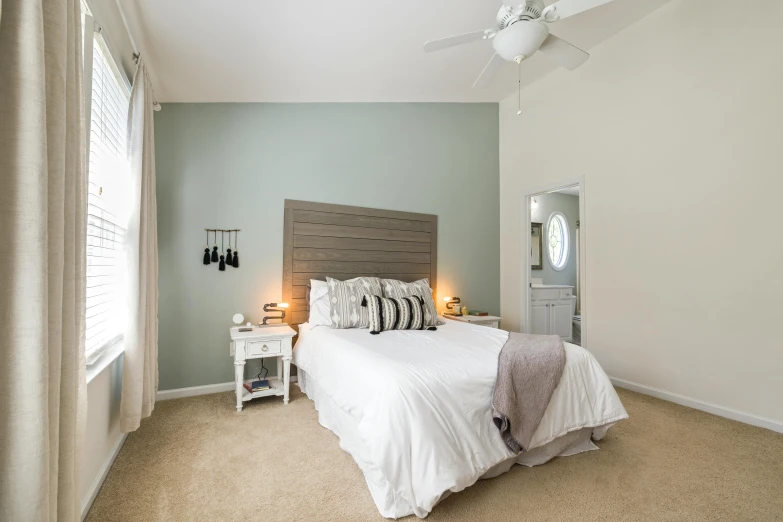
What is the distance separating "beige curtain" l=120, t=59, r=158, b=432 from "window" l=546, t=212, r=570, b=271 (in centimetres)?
516

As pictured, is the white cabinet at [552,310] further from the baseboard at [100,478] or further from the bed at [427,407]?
the baseboard at [100,478]

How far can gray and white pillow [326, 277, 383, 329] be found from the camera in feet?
10.2

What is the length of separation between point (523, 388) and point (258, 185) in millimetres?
2794

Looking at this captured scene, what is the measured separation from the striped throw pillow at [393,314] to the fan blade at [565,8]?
7.06 feet

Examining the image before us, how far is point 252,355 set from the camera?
2.93m

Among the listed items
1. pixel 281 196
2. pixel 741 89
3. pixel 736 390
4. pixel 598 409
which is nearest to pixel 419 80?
pixel 281 196

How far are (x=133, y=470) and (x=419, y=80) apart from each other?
368 cm

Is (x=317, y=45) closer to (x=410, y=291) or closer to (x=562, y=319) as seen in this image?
(x=410, y=291)

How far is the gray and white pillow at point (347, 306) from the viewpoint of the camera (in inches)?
123

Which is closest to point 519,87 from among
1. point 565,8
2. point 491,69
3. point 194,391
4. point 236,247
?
point 491,69

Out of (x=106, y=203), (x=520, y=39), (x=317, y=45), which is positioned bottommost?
(x=106, y=203)

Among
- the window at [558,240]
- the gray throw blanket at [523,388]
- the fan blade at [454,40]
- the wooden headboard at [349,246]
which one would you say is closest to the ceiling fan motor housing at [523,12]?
the fan blade at [454,40]

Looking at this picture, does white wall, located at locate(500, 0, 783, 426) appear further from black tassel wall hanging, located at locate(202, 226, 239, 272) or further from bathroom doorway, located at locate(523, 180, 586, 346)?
black tassel wall hanging, located at locate(202, 226, 239, 272)

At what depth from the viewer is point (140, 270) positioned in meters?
2.26
